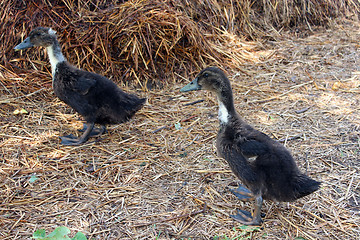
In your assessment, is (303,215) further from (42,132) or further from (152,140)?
(42,132)

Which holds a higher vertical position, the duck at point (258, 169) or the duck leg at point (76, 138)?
the duck leg at point (76, 138)

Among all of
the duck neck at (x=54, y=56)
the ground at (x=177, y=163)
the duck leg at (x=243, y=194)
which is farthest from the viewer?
the duck neck at (x=54, y=56)

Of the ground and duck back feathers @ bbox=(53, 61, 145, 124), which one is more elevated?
duck back feathers @ bbox=(53, 61, 145, 124)

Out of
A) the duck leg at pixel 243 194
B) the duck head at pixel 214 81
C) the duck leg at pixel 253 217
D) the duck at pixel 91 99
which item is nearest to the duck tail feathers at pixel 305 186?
the duck leg at pixel 253 217

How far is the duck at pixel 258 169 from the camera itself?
271 cm

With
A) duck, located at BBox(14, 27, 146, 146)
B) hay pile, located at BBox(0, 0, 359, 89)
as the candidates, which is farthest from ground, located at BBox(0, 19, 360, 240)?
hay pile, located at BBox(0, 0, 359, 89)

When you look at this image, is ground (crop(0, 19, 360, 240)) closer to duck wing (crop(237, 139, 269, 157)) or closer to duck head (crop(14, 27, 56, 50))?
duck wing (crop(237, 139, 269, 157))

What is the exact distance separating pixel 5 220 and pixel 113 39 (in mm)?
3025

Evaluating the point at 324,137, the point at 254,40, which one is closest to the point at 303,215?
the point at 324,137

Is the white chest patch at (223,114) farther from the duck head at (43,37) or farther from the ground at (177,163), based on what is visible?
the duck head at (43,37)

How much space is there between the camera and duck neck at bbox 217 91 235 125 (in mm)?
3277

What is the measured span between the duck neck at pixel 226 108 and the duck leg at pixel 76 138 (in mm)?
1616

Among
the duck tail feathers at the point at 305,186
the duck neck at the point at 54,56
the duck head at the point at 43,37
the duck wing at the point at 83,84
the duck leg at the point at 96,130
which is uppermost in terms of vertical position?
the duck head at the point at 43,37

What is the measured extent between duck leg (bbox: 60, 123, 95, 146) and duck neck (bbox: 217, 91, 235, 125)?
1.62m
